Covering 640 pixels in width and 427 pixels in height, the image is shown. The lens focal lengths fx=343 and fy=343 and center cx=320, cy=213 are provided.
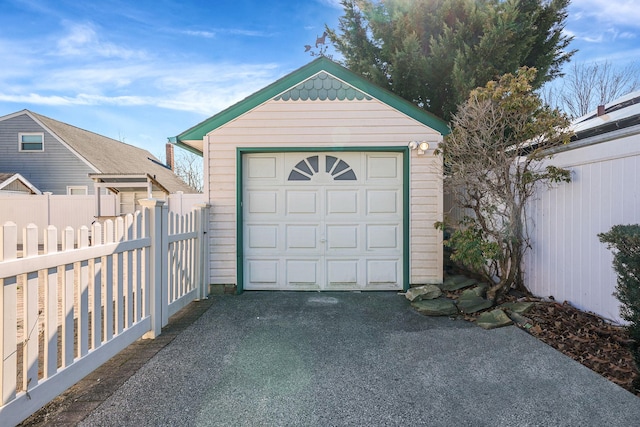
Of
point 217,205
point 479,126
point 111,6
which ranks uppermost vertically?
point 111,6

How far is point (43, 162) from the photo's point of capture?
1575 cm

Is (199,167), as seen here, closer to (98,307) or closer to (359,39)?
(359,39)

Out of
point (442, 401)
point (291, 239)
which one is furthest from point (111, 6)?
point (442, 401)

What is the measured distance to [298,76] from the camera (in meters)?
5.41

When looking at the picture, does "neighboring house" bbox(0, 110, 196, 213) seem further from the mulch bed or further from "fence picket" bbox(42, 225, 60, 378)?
the mulch bed

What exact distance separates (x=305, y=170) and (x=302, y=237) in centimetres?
109

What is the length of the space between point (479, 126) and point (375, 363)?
123 inches

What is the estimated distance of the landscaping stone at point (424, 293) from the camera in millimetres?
4840

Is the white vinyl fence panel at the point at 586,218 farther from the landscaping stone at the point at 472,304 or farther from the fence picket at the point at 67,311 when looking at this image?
the fence picket at the point at 67,311

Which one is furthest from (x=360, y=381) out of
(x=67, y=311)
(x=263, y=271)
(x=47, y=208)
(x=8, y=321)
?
(x=47, y=208)

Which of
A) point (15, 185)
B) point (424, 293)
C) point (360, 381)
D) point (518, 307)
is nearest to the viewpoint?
point (360, 381)

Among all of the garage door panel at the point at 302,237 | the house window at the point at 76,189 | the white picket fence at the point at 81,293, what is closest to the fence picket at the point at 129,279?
the white picket fence at the point at 81,293

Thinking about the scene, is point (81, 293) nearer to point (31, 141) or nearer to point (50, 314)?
point (50, 314)

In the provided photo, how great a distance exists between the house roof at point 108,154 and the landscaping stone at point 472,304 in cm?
1242
